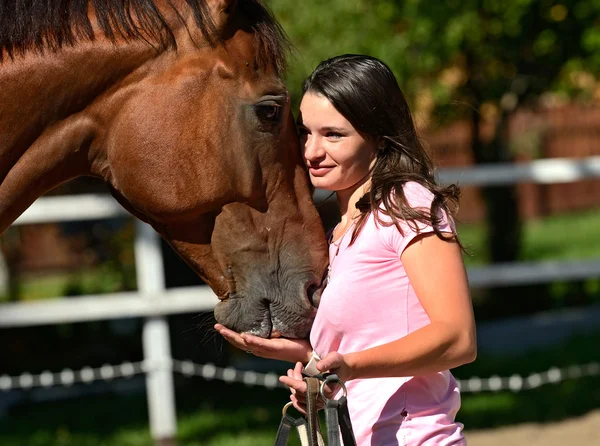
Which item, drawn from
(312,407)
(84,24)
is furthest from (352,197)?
(84,24)

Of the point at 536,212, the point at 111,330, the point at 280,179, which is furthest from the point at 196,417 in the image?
the point at 536,212

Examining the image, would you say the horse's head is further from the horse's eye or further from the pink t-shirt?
the pink t-shirt

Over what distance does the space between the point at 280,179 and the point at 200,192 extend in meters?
0.23

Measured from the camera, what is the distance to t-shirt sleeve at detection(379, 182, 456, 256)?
7.06ft

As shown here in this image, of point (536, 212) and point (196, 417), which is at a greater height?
point (536, 212)

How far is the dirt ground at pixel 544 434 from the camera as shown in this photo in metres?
5.64

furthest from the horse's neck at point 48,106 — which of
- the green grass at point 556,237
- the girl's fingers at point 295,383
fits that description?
the green grass at point 556,237

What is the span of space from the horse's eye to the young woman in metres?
0.10

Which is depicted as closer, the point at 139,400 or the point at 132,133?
the point at 132,133

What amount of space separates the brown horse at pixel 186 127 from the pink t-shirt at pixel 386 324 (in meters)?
0.20

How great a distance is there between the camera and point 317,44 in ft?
23.2

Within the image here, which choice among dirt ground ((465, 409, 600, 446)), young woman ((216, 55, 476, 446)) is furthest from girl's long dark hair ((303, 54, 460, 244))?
dirt ground ((465, 409, 600, 446))

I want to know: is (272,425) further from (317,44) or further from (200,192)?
(200,192)

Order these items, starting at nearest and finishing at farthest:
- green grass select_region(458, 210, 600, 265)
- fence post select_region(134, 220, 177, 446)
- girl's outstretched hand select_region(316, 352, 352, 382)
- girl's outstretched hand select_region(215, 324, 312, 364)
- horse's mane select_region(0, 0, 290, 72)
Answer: girl's outstretched hand select_region(316, 352, 352, 382) < girl's outstretched hand select_region(215, 324, 312, 364) < horse's mane select_region(0, 0, 290, 72) < fence post select_region(134, 220, 177, 446) < green grass select_region(458, 210, 600, 265)
